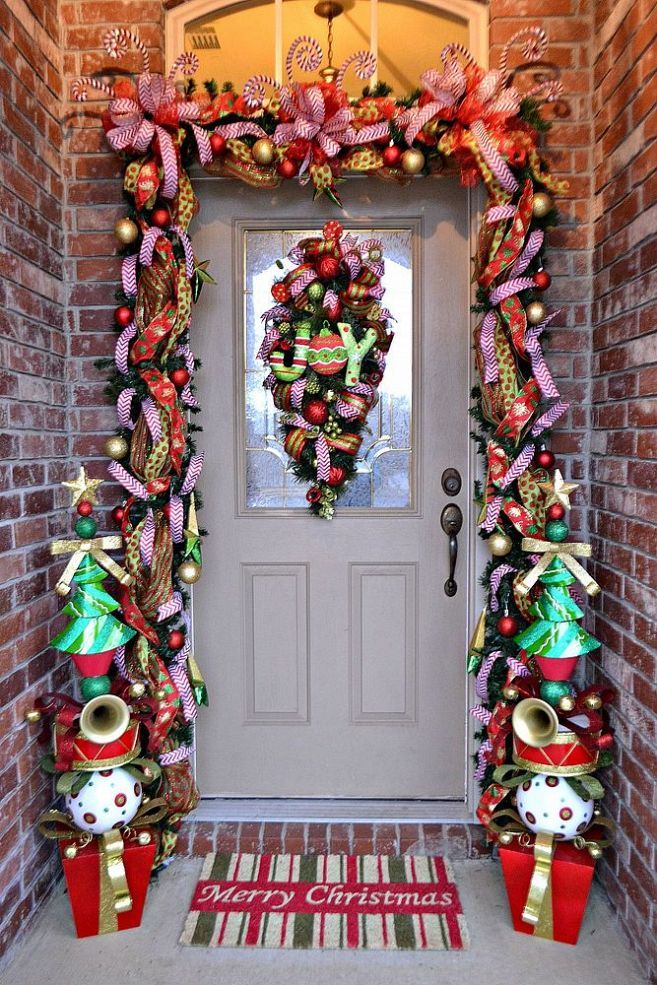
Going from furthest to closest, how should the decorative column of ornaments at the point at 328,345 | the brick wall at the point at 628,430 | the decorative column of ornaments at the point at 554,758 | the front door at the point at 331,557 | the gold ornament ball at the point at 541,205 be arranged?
the front door at the point at 331,557, the decorative column of ornaments at the point at 328,345, the gold ornament ball at the point at 541,205, the decorative column of ornaments at the point at 554,758, the brick wall at the point at 628,430

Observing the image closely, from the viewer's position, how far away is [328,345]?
219 cm

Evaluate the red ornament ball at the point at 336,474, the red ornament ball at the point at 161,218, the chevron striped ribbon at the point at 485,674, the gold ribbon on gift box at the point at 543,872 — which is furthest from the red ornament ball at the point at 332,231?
the gold ribbon on gift box at the point at 543,872

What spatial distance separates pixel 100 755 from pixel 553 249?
2.04 m

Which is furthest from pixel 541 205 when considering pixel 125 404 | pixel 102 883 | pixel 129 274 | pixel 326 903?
pixel 102 883

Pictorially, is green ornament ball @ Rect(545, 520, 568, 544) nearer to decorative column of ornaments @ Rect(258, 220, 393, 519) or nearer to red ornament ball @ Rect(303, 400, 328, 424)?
decorative column of ornaments @ Rect(258, 220, 393, 519)

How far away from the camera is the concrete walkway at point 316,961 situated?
5.84 feet

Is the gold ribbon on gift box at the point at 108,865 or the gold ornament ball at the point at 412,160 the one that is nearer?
the gold ribbon on gift box at the point at 108,865

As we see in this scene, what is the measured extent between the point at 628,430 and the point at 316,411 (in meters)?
0.93

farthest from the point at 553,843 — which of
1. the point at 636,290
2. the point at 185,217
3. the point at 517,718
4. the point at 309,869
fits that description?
the point at 185,217

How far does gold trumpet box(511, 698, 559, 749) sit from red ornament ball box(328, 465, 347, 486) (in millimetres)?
887

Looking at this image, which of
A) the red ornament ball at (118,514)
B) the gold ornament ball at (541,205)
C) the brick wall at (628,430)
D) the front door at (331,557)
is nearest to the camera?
the brick wall at (628,430)

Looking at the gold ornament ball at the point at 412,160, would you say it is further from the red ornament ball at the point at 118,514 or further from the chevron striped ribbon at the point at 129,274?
the red ornament ball at the point at 118,514

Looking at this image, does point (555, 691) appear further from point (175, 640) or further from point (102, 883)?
point (102, 883)

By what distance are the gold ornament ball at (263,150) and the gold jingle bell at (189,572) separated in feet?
4.07
